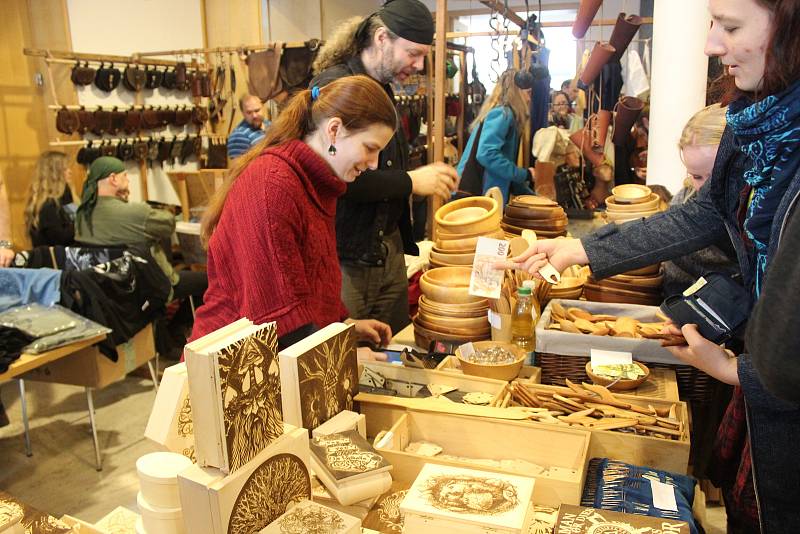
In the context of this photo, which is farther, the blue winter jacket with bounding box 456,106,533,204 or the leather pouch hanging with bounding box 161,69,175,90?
the leather pouch hanging with bounding box 161,69,175,90

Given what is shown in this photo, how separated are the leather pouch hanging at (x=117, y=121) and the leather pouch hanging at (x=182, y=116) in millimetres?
646

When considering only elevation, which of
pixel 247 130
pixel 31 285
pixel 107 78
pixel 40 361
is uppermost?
pixel 107 78

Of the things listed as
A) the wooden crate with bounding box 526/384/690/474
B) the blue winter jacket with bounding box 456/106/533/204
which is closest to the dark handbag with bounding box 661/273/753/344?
the wooden crate with bounding box 526/384/690/474

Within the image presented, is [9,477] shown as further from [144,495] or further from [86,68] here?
[86,68]

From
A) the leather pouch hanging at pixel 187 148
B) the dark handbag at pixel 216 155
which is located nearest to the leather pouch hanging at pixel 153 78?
the leather pouch hanging at pixel 187 148

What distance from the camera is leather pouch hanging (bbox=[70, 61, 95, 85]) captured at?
6082mm

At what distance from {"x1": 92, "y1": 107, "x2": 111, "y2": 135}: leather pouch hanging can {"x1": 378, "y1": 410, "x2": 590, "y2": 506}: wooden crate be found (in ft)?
18.9

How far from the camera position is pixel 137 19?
6.80 metres

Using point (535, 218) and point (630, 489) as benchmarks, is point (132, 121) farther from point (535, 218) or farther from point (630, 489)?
point (630, 489)

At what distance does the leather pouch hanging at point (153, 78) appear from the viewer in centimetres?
685

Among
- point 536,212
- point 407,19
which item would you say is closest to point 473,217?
point 536,212

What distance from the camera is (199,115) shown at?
7418 mm

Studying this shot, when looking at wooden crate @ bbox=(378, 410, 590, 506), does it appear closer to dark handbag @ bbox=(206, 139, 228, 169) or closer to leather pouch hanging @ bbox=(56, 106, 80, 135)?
leather pouch hanging @ bbox=(56, 106, 80, 135)

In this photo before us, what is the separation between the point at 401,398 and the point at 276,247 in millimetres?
456
